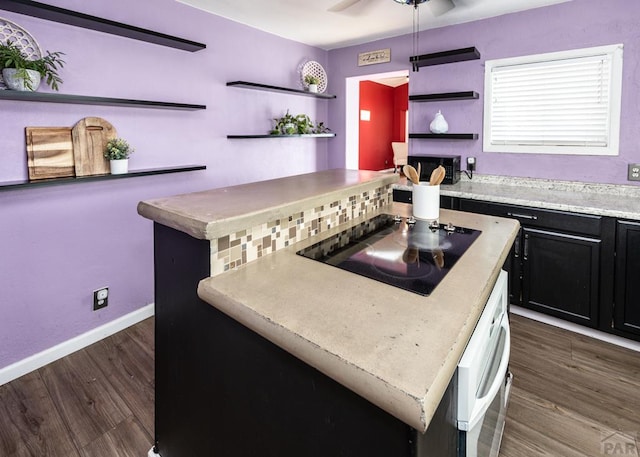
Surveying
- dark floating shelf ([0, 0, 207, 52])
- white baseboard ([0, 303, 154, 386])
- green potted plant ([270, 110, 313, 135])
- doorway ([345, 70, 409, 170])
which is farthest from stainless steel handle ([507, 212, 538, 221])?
white baseboard ([0, 303, 154, 386])

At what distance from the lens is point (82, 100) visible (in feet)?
7.23

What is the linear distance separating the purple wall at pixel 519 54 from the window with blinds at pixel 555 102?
0.18 feet

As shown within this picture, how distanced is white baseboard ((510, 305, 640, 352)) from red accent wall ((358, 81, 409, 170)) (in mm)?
3603

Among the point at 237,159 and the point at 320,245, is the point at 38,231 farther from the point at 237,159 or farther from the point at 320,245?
the point at 320,245

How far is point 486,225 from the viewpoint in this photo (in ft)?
5.56

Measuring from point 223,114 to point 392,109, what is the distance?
16.4ft

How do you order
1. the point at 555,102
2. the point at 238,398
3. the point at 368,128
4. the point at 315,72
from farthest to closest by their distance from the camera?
the point at 368,128, the point at 315,72, the point at 555,102, the point at 238,398

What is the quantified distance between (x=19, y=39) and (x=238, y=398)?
225 centimetres

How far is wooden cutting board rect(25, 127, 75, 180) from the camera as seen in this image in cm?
213

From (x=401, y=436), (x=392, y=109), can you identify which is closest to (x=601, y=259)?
(x=401, y=436)

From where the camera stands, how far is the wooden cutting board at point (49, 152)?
83.8 inches

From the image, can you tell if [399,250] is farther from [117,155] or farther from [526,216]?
[117,155]

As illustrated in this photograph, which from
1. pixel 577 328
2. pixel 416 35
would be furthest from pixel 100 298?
pixel 416 35

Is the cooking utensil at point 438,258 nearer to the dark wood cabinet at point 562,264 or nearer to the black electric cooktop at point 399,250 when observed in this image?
the black electric cooktop at point 399,250
